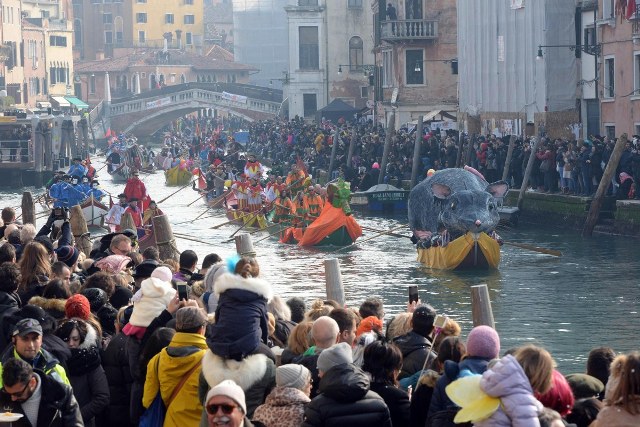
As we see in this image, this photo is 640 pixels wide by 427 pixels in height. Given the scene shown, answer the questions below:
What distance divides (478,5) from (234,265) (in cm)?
3936

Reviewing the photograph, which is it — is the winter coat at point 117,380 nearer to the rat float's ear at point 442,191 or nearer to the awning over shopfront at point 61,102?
the rat float's ear at point 442,191

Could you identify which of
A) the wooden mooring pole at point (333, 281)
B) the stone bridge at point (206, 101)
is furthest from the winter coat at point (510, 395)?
the stone bridge at point (206, 101)

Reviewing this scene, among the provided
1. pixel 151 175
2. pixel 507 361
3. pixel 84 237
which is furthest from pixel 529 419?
pixel 151 175

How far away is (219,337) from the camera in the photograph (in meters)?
7.85

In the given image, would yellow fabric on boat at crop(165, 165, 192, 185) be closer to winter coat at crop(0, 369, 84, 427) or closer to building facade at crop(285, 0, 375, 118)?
building facade at crop(285, 0, 375, 118)

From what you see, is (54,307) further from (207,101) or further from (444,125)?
(207,101)

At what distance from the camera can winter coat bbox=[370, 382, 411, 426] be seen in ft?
25.0

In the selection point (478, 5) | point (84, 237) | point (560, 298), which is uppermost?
point (478, 5)

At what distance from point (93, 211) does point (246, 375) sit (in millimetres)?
24506

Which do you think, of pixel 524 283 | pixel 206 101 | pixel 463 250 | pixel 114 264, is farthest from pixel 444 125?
pixel 114 264

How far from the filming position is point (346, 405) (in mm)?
7215

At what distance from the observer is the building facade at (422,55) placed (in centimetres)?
5394

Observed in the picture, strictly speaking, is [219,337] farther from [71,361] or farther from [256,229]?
[256,229]

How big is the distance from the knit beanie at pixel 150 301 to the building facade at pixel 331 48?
213 feet
